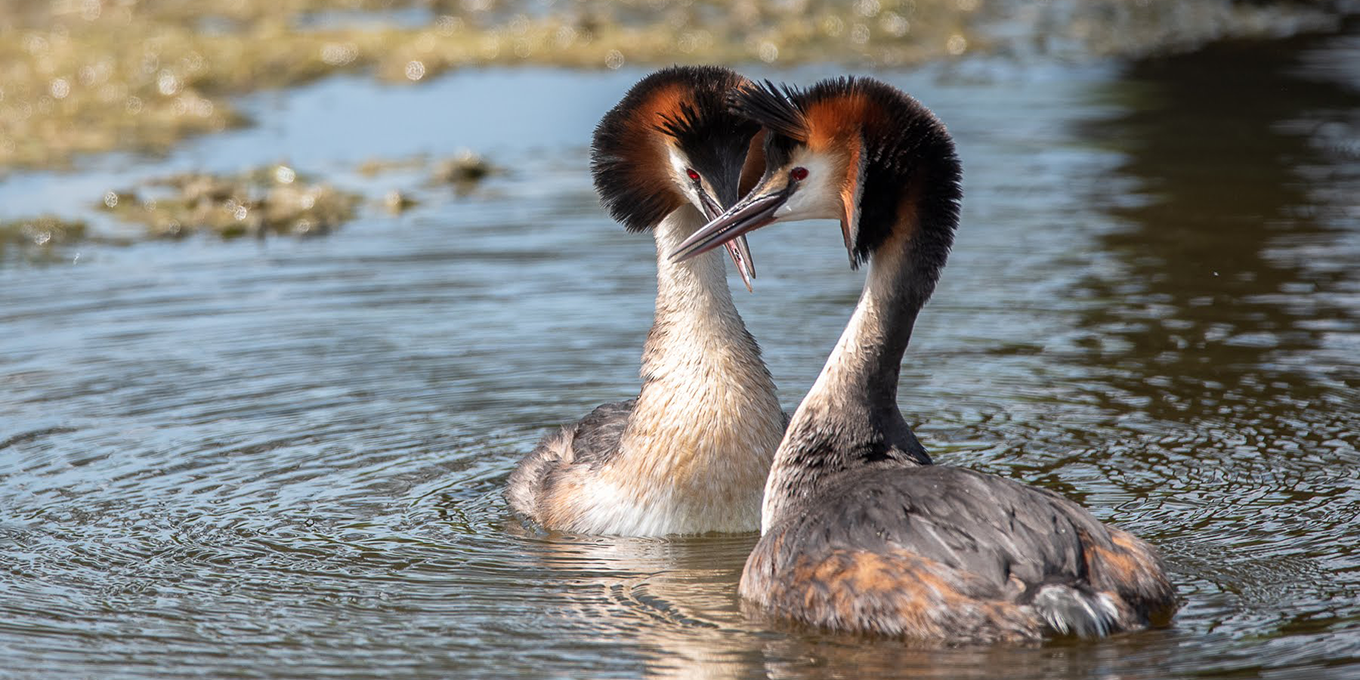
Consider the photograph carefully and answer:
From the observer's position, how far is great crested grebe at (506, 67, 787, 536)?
6.96 metres

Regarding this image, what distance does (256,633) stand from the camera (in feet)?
19.2

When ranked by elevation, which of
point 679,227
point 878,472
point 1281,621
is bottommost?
point 1281,621

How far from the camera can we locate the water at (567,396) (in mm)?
5750

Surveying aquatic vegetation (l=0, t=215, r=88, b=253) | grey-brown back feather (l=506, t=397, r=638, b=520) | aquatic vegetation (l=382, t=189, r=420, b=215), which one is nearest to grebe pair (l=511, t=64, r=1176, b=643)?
grey-brown back feather (l=506, t=397, r=638, b=520)

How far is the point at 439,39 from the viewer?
18.0 meters

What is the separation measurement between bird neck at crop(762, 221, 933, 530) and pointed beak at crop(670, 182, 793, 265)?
0.40 m

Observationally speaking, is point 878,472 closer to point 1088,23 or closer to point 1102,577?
point 1102,577

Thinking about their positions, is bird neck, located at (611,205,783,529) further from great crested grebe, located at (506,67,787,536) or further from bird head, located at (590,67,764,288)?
bird head, located at (590,67,764,288)

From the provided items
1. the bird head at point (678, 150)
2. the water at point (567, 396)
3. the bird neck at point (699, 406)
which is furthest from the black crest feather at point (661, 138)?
the water at point (567, 396)

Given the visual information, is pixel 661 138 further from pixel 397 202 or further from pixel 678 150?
pixel 397 202

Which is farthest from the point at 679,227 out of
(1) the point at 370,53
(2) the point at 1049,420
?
(1) the point at 370,53

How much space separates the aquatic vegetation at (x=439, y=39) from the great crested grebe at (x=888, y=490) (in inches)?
381

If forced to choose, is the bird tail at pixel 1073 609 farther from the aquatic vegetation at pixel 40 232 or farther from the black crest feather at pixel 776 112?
the aquatic vegetation at pixel 40 232

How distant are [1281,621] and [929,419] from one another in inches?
110
